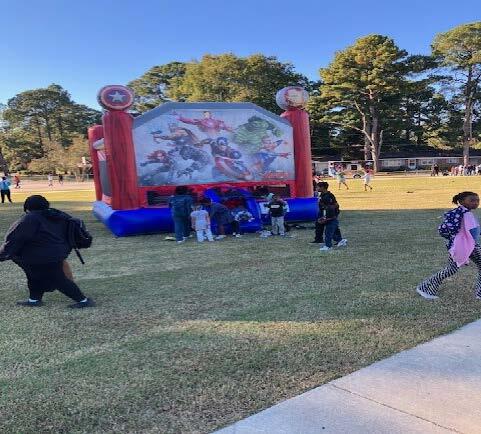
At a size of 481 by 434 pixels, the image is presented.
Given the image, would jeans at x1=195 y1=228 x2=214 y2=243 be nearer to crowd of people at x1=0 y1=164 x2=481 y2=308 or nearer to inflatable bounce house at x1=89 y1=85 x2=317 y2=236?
inflatable bounce house at x1=89 y1=85 x2=317 y2=236

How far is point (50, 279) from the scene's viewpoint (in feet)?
17.5

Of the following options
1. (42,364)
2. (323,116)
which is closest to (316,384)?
(42,364)

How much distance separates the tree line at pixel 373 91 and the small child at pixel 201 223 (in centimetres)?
4132

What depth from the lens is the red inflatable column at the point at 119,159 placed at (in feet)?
38.0

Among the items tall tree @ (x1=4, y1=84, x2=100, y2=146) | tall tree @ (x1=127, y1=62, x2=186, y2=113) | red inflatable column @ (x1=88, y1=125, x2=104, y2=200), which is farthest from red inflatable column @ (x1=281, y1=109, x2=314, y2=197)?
tall tree @ (x1=4, y1=84, x2=100, y2=146)

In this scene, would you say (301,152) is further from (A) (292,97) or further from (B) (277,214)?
(B) (277,214)

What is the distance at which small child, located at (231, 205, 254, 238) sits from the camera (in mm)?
11234

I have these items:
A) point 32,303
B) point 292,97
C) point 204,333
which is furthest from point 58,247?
point 292,97

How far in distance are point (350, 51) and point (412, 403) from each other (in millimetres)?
50354

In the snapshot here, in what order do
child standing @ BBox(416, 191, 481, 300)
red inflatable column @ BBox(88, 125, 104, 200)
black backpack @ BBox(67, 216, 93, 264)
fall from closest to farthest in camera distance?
child standing @ BBox(416, 191, 481, 300) → black backpack @ BBox(67, 216, 93, 264) → red inflatable column @ BBox(88, 125, 104, 200)

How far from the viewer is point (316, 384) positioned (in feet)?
11.0

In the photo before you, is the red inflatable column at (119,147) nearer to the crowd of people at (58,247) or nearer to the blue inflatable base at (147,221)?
the blue inflatable base at (147,221)

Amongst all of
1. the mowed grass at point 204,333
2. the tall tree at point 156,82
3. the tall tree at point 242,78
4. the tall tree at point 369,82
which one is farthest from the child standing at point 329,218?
the tall tree at point 156,82

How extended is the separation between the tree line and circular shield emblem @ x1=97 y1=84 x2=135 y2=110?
132 ft
